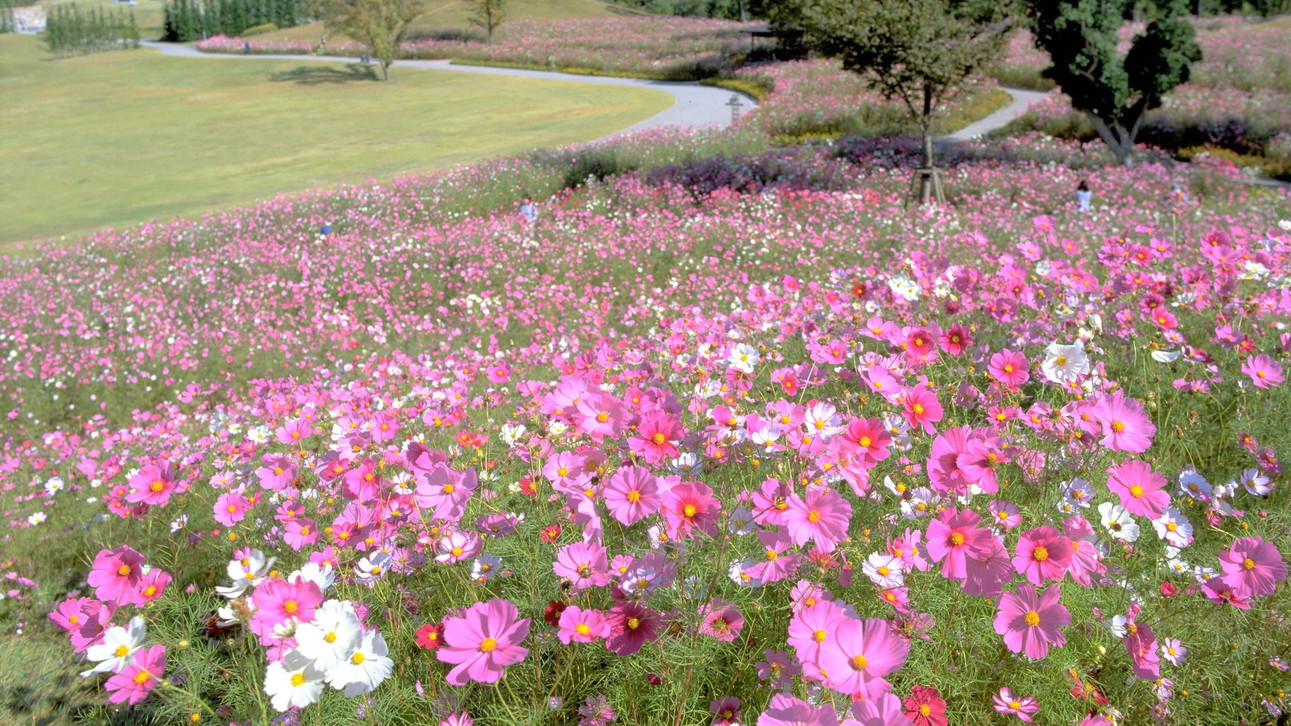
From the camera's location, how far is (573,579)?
143cm

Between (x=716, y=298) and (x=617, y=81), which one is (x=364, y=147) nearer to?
(x=617, y=81)

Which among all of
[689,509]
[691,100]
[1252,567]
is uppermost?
[691,100]

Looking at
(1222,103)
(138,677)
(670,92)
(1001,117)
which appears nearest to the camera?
(138,677)

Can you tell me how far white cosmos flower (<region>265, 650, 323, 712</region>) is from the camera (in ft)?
3.71

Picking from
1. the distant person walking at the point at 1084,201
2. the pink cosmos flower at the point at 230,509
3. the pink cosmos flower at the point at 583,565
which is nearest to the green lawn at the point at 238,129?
the distant person walking at the point at 1084,201

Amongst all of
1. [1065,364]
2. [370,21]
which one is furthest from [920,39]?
[370,21]

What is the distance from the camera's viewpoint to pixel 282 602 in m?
1.26

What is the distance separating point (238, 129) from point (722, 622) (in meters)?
31.0

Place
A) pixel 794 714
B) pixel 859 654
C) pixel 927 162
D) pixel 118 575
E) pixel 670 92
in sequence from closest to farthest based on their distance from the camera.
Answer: pixel 794 714, pixel 859 654, pixel 118 575, pixel 927 162, pixel 670 92

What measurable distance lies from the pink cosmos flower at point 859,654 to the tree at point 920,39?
11.7m

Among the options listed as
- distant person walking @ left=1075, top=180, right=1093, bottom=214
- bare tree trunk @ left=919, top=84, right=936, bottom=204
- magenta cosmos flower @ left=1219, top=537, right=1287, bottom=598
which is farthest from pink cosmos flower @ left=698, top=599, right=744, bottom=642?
bare tree trunk @ left=919, top=84, right=936, bottom=204

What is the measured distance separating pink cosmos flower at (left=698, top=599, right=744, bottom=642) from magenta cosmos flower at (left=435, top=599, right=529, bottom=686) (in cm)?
36

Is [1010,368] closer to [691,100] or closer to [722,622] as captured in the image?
[722,622]

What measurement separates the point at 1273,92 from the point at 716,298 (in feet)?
77.7
